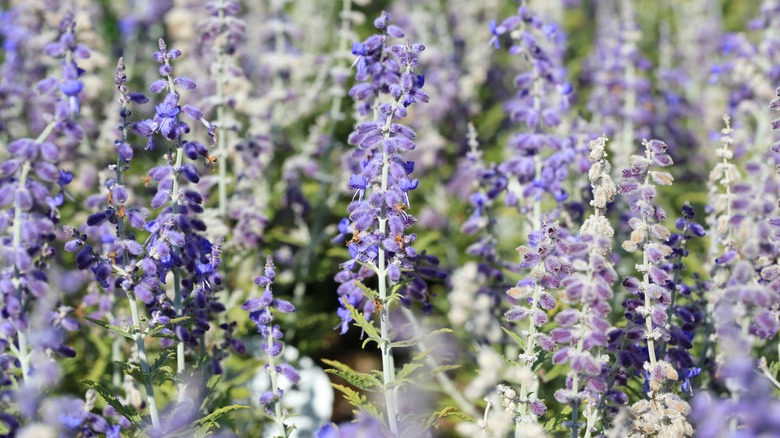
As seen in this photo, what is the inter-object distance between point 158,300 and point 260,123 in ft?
9.73

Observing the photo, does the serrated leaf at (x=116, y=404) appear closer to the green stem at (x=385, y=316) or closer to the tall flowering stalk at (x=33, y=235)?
the tall flowering stalk at (x=33, y=235)

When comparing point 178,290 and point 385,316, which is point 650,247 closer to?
point 385,316

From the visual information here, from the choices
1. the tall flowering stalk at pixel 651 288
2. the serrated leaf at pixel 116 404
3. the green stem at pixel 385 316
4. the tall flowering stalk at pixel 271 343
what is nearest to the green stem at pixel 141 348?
the serrated leaf at pixel 116 404

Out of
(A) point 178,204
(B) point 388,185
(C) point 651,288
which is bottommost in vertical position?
(C) point 651,288

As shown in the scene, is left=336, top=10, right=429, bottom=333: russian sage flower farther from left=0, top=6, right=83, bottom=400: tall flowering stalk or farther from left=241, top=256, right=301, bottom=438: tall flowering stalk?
left=0, top=6, right=83, bottom=400: tall flowering stalk

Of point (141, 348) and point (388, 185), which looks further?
point (388, 185)

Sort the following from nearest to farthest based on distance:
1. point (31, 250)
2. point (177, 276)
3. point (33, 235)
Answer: point (33, 235) → point (31, 250) → point (177, 276)

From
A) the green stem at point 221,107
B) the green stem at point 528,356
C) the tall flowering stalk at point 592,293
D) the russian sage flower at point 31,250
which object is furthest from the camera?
the green stem at point 221,107

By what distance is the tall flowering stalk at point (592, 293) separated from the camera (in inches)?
139

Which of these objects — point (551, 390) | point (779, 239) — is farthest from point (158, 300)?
point (779, 239)

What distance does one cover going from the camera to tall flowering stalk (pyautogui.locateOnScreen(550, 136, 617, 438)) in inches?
139

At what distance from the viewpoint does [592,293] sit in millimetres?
3523

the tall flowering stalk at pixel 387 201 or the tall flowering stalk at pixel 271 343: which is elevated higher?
the tall flowering stalk at pixel 387 201

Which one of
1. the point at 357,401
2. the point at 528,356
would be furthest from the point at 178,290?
the point at 528,356
